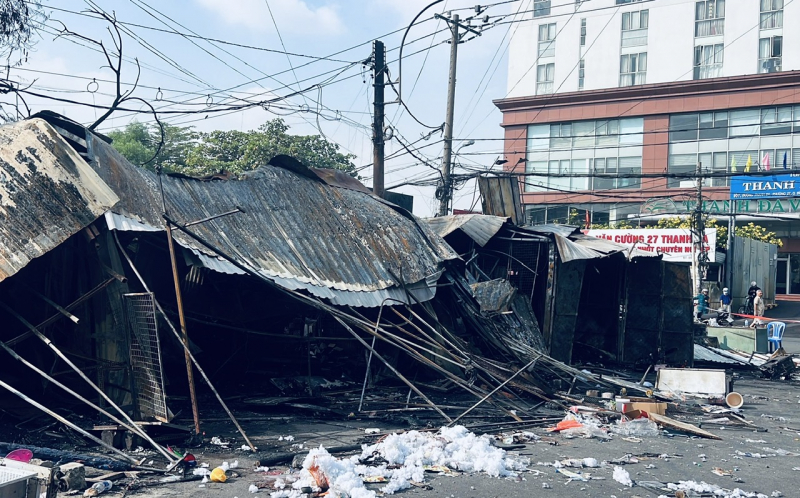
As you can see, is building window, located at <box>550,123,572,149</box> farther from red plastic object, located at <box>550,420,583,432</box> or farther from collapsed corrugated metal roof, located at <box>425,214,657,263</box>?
red plastic object, located at <box>550,420,583,432</box>

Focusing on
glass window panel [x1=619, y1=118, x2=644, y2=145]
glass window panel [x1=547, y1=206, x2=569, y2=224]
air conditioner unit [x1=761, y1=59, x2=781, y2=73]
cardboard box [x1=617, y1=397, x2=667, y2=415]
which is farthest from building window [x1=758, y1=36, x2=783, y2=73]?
cardboard box [x1=617, y1=397, x2=667, y2=415]

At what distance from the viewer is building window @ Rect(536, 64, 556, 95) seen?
41438mm

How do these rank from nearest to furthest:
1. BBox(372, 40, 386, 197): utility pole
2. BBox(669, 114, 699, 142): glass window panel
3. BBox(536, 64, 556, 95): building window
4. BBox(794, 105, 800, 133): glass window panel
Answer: BBox(372, 40, 386, 197): utility pole, BBox(794, 105, 800, 133): glass window panel, BBox(669, 114, 699, 142): glass window panel, BBox(536, 64, 556, 95): building window

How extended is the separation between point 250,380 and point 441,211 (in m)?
10.7

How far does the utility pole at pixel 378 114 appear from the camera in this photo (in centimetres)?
1661

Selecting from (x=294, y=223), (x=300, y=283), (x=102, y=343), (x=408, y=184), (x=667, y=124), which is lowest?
(x=102, y=343)

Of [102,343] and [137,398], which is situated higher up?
[102,343]

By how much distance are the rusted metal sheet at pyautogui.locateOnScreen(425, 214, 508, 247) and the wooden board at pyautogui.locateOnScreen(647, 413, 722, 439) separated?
558 centimetres

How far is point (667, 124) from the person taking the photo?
121 feet

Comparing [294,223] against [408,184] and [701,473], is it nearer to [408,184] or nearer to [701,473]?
[701,473]

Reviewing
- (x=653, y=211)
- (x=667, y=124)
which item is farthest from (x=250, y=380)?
(x=667, y=124)

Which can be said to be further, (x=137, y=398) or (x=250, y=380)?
(x=250, y=380)

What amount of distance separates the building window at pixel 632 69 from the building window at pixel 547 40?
13.4ft

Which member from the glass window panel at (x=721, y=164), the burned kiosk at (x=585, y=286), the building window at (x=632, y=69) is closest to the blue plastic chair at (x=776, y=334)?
the burned kiosk at (x=585, y=286)
